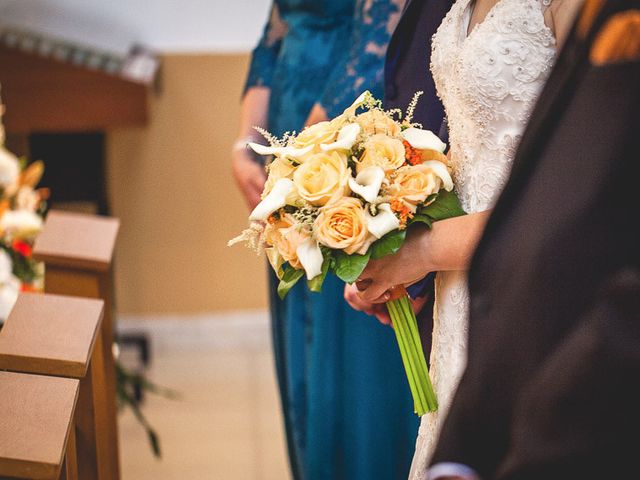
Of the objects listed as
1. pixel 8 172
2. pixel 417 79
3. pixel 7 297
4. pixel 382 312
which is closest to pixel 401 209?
pixel 382 312

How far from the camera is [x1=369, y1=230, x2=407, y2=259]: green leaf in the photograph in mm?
1465

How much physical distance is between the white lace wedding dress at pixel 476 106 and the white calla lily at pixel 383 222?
0.65 ft

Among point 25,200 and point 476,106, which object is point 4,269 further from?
point 476,106

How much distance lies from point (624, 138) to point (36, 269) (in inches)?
93.9

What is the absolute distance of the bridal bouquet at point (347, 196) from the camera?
4.67 ft

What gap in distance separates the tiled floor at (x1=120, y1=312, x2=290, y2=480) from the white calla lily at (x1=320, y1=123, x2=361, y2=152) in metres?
2.16

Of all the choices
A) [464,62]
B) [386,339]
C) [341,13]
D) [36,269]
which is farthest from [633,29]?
[36,269]

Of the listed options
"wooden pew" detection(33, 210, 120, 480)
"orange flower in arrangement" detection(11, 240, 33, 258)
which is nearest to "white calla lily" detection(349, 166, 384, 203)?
"wooden pew" detection(33, 210, 120, 480)

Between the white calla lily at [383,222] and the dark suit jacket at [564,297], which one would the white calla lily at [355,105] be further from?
the dark suit jacket at [564,297]

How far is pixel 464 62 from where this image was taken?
1524 mm

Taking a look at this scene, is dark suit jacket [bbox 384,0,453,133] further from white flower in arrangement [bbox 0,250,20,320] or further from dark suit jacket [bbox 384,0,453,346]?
white flower in arrangement [bbox 0,250,20,320]

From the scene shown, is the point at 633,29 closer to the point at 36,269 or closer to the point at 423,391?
the point at 423,391

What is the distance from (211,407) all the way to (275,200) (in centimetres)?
269

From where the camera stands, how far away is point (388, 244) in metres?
1.47
